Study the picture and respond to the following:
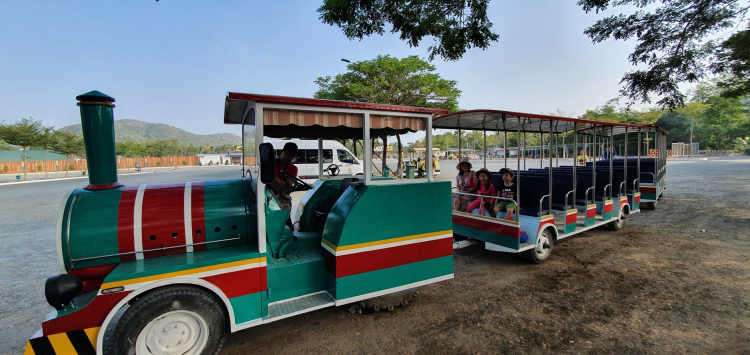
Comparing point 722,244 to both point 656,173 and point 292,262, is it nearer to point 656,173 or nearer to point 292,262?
point 656,173

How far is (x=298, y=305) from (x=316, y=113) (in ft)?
5.90

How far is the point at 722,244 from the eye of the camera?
5.80m

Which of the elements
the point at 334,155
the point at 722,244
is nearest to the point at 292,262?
the point at 722,244

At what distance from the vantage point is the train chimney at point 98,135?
2678 mm

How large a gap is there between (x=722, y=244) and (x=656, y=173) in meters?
4.22

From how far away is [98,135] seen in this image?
2.72 m

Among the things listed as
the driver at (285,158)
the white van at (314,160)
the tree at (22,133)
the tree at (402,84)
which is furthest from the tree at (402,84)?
the tree at (22,133)

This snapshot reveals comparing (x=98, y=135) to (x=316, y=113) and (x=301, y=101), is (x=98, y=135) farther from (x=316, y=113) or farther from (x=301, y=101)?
(x=316, y=113)

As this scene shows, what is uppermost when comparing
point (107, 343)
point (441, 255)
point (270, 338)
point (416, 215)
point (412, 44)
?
point (412, 44)

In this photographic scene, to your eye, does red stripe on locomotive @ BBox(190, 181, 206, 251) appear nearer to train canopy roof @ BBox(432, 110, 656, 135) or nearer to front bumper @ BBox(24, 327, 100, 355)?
front bumper @ BBox(24, 327, 100, 355)

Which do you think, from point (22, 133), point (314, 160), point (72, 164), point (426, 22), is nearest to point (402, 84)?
point (314, 160)

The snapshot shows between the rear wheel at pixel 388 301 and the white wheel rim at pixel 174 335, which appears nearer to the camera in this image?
the white wheel rim at pixel 174 335

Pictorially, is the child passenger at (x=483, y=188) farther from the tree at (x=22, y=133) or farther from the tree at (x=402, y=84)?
the tree at (x=22, y=133)

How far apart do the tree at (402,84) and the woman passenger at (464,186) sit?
42.2 feet
